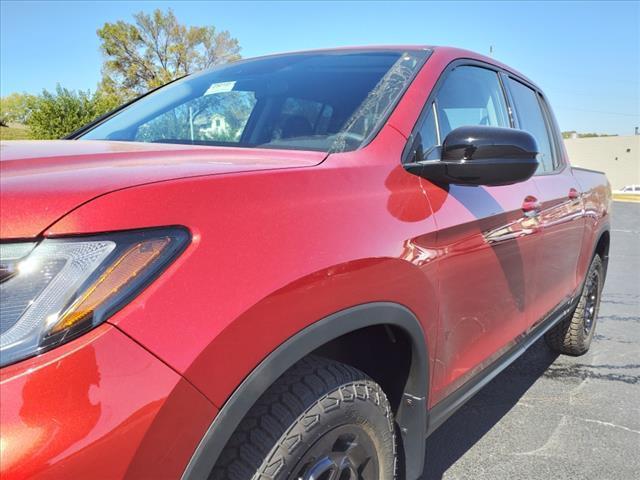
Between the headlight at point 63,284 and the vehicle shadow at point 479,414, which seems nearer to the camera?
the headlight at point 63,284

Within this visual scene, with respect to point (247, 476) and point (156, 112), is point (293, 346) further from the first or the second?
point (156, 112)

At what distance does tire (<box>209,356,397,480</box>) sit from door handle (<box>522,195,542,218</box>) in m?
1.33

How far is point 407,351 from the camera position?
1.80 meters

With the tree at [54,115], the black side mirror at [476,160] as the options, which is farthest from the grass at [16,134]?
the black side mirror at [476,160]

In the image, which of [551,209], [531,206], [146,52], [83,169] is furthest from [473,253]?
[146,52]

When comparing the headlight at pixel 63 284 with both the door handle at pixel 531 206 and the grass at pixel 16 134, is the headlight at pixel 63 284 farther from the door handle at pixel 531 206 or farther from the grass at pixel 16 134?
the grass at pixel 16 134

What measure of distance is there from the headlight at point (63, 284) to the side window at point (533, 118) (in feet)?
8.40

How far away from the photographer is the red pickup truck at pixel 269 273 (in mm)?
979

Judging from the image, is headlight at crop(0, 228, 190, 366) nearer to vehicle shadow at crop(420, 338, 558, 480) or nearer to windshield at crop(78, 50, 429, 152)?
windshield at crop(78, 50, 429, 152)

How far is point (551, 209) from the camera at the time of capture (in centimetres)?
295

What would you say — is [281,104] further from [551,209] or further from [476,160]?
[551,209]

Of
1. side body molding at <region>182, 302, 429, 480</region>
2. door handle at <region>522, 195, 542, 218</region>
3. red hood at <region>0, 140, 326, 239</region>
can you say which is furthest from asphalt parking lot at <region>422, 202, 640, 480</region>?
red hood at <region>0, 140, 326, 239</region>

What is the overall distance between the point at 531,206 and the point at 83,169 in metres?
2.09

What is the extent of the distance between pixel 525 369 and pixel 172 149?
3.23 metres
